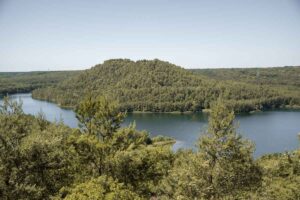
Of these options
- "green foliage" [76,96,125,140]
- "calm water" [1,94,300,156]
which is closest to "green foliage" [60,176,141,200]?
"green foliage" [76,96,125,140]

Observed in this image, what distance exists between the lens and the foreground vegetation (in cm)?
1159

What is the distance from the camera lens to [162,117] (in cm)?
9944

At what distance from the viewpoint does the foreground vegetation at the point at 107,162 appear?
1159 centimetres

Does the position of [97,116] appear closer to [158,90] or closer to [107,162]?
[107,162]

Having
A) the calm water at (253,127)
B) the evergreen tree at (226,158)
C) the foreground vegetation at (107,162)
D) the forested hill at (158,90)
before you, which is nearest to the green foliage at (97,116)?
the foreground vegetation at (107,162)

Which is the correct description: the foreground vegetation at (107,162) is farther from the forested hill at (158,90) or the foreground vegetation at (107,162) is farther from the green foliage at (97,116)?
the forested hill at (158,90)

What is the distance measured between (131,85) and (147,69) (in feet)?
55.9

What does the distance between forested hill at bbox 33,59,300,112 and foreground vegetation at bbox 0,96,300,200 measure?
82160 millimetres

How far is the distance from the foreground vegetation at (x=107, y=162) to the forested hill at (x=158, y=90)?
270 ft

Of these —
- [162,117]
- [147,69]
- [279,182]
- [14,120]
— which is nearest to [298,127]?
[162,117]

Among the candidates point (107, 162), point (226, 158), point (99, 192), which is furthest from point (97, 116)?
point (226, 158)

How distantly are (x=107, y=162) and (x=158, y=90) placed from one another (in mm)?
118056

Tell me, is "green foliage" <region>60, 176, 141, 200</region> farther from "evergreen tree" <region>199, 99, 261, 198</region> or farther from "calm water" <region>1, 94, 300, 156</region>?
"calm water" <region>1, 94, 300, 156</region>

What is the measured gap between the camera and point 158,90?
13125cm
